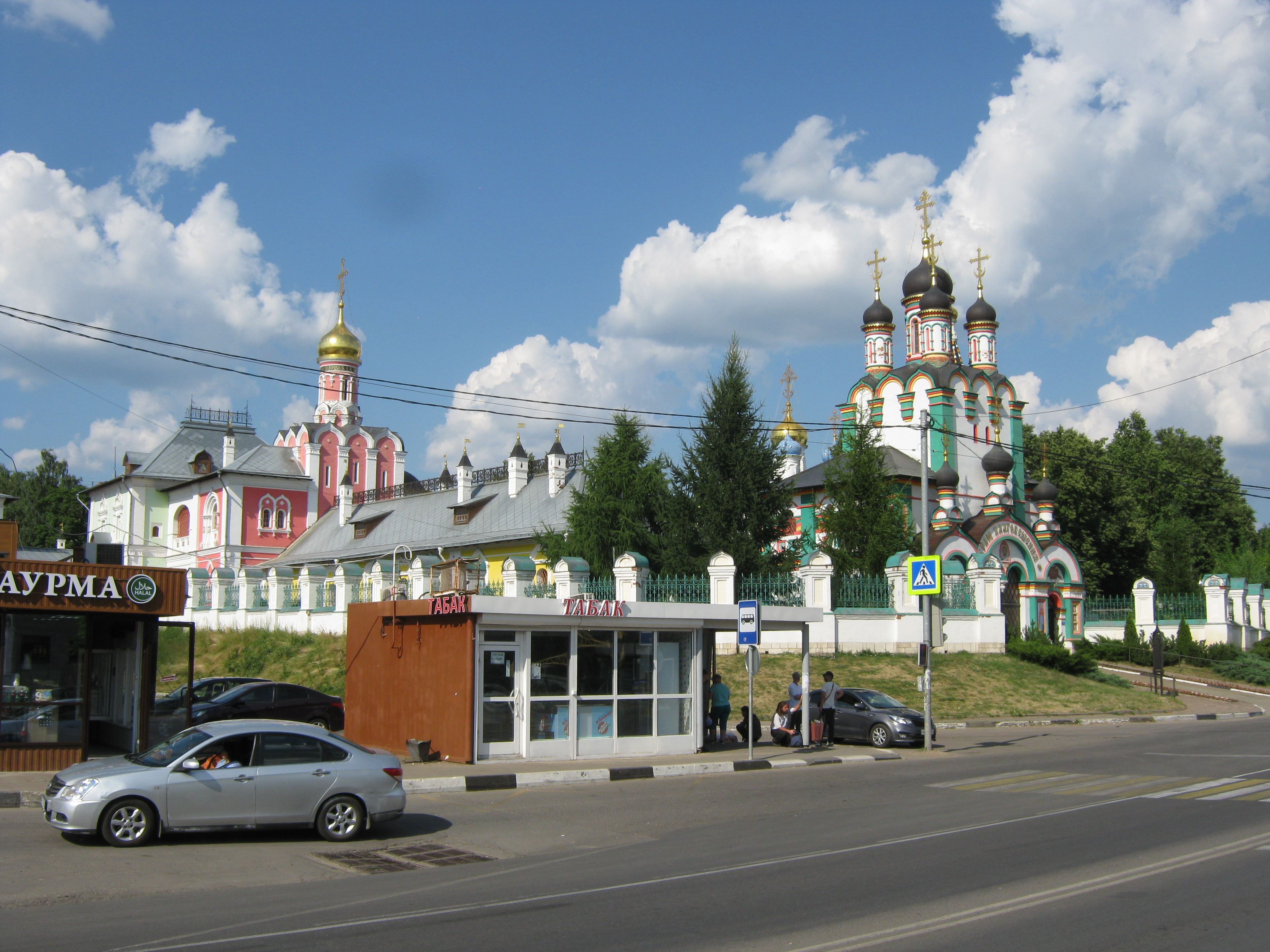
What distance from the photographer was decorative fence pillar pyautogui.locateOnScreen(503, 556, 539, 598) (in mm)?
28688

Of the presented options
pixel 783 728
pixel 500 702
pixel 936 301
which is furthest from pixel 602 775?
pixel 936 301

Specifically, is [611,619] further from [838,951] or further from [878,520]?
[878,520]

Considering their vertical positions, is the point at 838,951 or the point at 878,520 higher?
the point at 878,520

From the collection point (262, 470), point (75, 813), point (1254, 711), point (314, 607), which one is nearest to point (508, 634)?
point (75, 813)

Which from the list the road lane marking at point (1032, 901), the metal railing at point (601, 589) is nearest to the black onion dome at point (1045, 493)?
the metal railing at point (601, 589)

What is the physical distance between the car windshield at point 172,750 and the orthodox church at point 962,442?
35.3m

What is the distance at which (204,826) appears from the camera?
36.4 ft

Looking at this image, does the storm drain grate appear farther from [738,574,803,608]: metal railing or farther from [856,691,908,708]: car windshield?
[738,574,803,608]: metal railing

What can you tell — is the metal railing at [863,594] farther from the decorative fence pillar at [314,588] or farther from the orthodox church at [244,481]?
the orthodox church at [244,481]

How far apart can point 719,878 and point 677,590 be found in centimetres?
1967

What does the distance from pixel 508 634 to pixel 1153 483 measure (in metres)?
67.2

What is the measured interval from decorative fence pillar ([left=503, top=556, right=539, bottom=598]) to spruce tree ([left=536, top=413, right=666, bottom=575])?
26.8 ft

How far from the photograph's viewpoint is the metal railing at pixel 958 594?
3441 cm

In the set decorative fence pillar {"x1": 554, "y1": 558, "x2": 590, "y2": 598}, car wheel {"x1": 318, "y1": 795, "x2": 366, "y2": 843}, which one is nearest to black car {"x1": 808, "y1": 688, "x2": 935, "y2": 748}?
decorative fence pillar {"x1": 554, "y1": 558, "x2": 590, "y2": 598}
